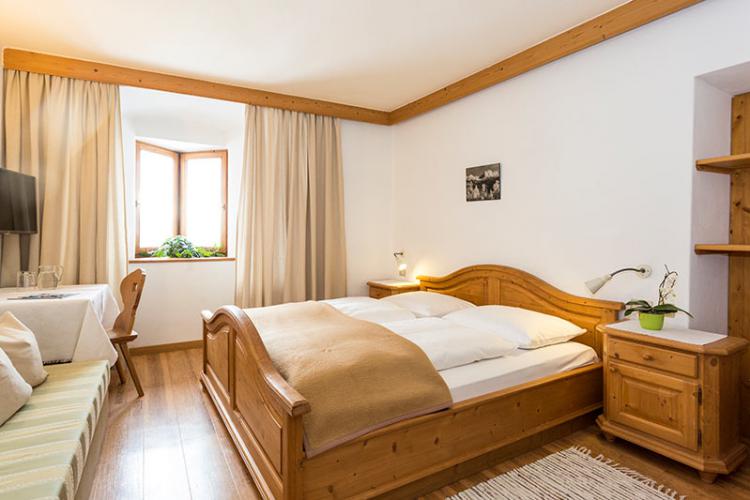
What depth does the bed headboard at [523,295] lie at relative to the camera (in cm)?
278

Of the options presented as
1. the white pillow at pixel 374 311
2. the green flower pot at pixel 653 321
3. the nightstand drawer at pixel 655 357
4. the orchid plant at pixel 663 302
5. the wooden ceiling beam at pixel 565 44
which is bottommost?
the nightstand drawer at pixel 655 357

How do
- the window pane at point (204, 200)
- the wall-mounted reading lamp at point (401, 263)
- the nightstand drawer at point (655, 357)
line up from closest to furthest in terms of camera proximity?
the nightstand drawer at point (655, 357) → the wall-mounted reading lamp at point (401, 263) → the window pane at point (204, 200)

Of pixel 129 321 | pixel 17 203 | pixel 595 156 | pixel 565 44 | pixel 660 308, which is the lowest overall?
pixel 129 321

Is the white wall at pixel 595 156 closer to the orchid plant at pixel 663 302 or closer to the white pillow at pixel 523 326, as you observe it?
the orchid plant at pixel 663 302

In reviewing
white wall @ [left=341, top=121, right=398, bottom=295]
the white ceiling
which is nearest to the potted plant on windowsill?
the white ceiling

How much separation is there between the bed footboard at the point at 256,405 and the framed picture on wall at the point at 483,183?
7.76ft

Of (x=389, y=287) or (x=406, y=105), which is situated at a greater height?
(x=406, y=105)

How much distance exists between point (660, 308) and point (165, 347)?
168 inches

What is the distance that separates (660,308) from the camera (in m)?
2.28

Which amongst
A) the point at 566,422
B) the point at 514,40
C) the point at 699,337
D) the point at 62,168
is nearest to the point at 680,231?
the point at 699,337

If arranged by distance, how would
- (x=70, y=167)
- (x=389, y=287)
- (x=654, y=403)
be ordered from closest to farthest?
(x=654, y=403)
(x=70, y=167)
(x=389, y=287)

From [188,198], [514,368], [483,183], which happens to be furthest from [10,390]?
[188,198]

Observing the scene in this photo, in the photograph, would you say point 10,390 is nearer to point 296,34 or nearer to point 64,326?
point 64,326

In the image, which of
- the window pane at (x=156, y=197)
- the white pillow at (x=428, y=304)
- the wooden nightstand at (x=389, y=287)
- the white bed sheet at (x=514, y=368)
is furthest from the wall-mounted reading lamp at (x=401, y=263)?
the window pane at (x=156, y=197)
